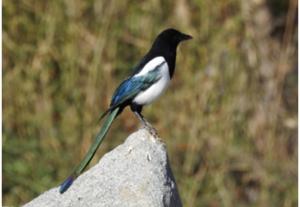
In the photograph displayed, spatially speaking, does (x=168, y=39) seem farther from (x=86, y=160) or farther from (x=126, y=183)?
(x=126, y=183)

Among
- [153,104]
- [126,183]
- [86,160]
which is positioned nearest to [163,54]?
[86,160]

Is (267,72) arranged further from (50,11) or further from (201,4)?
(50,11)

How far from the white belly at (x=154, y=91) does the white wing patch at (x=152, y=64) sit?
0.11 ft

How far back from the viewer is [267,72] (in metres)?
8.06

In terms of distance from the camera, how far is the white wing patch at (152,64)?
16.9 feet

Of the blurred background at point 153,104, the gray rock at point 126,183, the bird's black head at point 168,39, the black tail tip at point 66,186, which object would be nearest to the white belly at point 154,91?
the bird's black head at point 168,39

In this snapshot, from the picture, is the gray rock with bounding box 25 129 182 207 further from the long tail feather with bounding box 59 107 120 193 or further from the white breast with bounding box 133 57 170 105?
the white breast with bounding box 133 57 170 105

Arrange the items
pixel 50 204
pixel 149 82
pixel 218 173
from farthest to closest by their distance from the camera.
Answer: pixel 218 173, pixel 149 82, pixel 50 204

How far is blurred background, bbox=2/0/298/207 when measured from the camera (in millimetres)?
7637

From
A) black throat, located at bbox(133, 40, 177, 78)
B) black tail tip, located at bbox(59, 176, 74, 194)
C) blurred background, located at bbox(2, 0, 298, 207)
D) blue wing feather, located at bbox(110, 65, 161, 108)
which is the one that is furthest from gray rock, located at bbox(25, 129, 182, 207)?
blurred background, located at bbox(2, 0, 298, 207)

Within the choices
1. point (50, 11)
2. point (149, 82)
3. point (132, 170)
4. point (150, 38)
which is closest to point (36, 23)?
point (50, 11)

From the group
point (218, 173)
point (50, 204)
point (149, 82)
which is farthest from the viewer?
point (218, 173)

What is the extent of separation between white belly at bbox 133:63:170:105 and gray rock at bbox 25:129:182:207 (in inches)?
16.3

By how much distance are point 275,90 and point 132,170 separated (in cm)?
333
